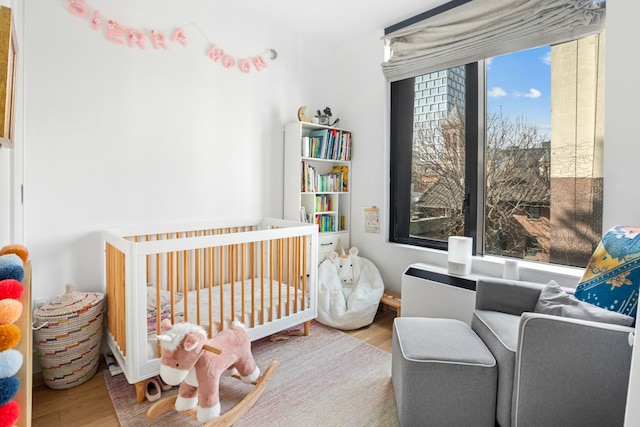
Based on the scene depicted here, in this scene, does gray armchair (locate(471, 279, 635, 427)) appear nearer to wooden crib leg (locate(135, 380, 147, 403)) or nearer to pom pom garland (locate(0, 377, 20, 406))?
pom pom garland (locate(0, 377, 20, 406))

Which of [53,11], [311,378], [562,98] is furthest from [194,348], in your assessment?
[562,98]

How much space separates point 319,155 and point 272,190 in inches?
20.6

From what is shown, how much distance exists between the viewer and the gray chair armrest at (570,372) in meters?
1.26

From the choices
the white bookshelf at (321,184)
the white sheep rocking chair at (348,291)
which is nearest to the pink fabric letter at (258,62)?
the white bookshelf at (321,184)

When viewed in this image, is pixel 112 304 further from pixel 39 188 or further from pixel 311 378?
pixel 311 378

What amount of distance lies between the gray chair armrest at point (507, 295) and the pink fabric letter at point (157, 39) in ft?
8.42

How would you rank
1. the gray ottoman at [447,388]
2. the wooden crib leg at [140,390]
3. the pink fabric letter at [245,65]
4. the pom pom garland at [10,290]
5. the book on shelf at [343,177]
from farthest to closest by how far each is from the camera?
the book on shelf at [343,177] < the pink fabric letter at [245,65] < the wooden crib leg at [140,390] < the gray ottoman at [447,388] < the pom pom garland at [10,290]

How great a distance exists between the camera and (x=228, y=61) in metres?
2.62

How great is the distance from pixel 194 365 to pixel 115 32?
80.9 inches

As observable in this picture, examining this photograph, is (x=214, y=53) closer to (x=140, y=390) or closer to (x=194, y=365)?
(x=194, y=365)

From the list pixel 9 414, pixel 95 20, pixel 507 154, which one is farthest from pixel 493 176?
pixel 95 20

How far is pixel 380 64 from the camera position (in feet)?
9.80

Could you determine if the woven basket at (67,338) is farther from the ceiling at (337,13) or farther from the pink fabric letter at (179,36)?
the ceiling at (337,13)

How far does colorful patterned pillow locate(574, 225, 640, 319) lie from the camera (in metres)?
1.38
